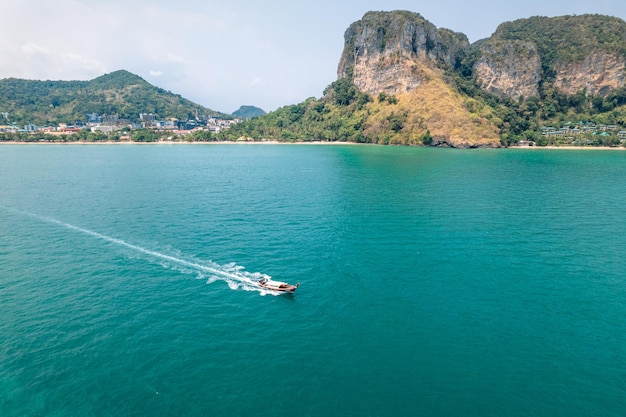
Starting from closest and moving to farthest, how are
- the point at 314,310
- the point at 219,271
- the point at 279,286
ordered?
the point at 314,310
the point at 279,286
the point at 219,271

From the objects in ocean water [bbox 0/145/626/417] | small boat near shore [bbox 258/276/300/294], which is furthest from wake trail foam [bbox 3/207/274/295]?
small boat near shore [bbox 258/276/300/294]

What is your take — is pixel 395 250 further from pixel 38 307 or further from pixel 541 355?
pixel 38 307

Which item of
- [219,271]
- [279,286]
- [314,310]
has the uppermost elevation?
[279,286]

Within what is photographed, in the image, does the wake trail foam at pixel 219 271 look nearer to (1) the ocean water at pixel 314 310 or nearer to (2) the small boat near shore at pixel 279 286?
(1) the ocean water at pixel 314 310

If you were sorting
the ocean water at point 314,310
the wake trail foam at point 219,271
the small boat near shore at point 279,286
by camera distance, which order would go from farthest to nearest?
1. the wake trail foam at point 219,271
2. the small boat near shore at point 279,286
3. the ocean water at point 314,310

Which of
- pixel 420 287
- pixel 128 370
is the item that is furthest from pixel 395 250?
pixel 128 370

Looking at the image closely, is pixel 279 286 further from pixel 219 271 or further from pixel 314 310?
pixel 219 271

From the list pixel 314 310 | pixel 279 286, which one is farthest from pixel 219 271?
pixel 314 310

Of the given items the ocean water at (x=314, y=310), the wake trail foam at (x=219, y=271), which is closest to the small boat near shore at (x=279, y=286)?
the wake trail foam at (x=219, y=271)

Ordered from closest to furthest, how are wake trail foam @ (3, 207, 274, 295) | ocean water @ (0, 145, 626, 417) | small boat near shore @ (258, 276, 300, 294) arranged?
ocean water @ (0, 145, 626, 417) → small boat near shore @ (258, 276, 300, 294) → wake trail foam @ (3, 207, 274, 295)

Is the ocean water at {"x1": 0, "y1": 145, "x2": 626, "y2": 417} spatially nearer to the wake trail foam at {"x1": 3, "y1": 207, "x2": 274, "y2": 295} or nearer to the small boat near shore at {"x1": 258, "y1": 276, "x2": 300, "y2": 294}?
the wake trail foam at {"x1": 3, "y1": 207, "x2": 274, "y2": 295}
